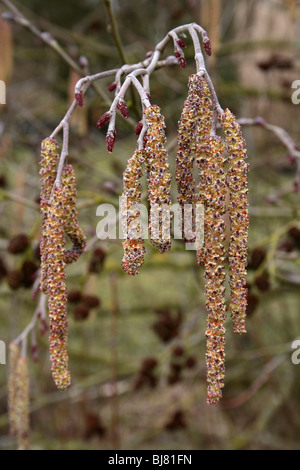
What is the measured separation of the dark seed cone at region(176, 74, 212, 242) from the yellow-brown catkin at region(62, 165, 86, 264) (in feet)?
0.69

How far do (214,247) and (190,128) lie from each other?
21cm

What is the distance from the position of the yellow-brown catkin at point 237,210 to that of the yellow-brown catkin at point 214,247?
0.08 ft

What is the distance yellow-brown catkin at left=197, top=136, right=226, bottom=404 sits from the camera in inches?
37.8

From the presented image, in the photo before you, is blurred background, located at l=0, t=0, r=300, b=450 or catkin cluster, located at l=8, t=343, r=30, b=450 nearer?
catkin cluster, located at l=8, t=343, r=30, b=450

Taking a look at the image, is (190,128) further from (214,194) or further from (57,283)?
(57,283)

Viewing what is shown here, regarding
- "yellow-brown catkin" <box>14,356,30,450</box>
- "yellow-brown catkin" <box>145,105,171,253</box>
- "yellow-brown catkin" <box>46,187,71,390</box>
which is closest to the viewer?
"yellow-brown catkin" <box>145,105,171,253</box>

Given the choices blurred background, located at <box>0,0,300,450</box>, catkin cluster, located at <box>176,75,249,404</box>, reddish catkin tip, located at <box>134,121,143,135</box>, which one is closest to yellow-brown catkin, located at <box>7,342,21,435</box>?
blurred background, located at <box>0,0,300,450</box>

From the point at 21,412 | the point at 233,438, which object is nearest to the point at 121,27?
the point at 233,438

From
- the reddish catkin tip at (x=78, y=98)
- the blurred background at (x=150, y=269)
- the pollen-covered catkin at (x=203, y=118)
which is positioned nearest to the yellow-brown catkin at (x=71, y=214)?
the reddish catkin tip at (x=78, y=98)

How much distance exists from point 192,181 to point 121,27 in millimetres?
3001

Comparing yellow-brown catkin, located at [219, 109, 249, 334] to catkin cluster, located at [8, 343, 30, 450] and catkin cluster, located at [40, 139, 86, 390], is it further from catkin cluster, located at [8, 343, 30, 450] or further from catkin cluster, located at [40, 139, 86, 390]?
catkin cluster, located at [8, 343, 30, 450]

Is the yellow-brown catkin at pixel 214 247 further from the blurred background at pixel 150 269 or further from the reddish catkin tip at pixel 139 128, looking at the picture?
the blurred background at pixel 150 269

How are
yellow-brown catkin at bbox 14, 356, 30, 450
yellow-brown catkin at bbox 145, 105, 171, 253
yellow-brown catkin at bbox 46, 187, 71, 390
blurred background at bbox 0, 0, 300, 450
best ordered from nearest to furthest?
yellow-brown catkin at bbox 145, 105, 171, 253
yellow-brown catkin at bbox 46, 187, 71, 390
yellow-brown catkin at bbox 14, 356, 30, 450
blurred background at bbox 0, 0, 300, 450

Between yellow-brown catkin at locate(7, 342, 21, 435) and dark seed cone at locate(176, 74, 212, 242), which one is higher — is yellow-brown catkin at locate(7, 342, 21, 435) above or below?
below
